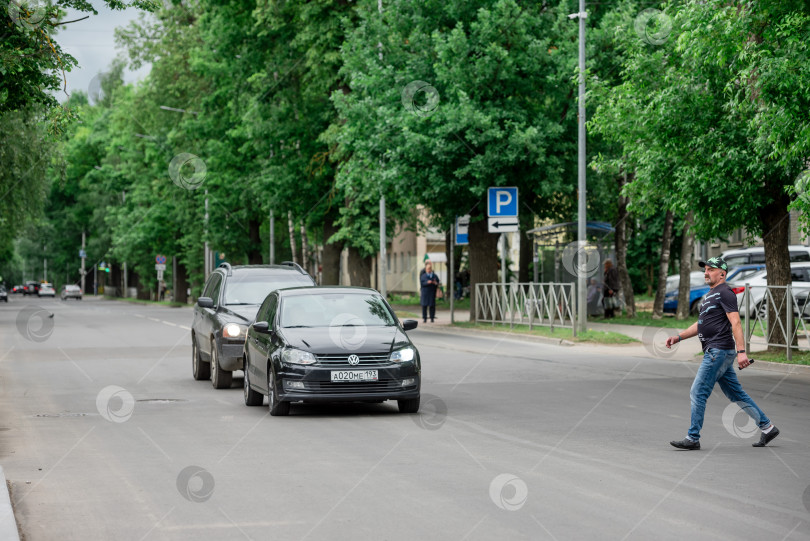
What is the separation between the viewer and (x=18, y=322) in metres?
43.8

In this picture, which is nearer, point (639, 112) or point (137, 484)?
point (137, 484)

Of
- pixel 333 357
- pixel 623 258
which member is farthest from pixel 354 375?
pixel 623 258

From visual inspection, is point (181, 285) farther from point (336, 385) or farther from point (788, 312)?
point (336, 385)

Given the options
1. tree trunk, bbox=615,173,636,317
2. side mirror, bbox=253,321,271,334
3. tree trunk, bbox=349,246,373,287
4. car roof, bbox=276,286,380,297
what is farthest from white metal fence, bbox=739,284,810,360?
tree trunk, bbox=349,246,373,287

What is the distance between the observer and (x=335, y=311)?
45.7 feet

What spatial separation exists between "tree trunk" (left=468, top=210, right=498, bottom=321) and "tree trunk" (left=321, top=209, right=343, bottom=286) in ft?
30.9

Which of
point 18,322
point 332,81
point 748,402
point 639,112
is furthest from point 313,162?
point 748,402

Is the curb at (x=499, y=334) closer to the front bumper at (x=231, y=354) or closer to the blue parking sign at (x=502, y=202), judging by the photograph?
the blue parking sign at (x=502, y=202)

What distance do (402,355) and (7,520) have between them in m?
6.59

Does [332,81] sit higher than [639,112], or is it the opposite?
[332,81]

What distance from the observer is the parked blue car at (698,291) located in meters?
39.6

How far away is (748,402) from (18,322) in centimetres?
3748

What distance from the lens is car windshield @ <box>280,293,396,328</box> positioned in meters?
13.7

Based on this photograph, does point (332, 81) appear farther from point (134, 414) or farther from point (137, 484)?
point (137, 484)
